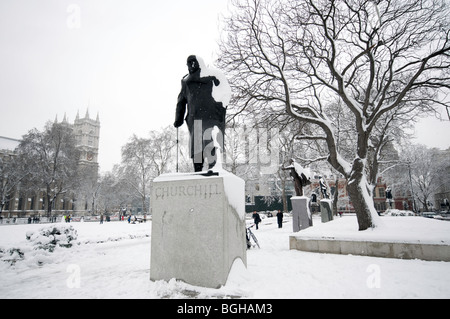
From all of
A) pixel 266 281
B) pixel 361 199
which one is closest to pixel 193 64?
pixel 266 281

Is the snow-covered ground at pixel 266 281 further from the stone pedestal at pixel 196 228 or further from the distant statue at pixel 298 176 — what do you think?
the distant statue at pixel 298 176

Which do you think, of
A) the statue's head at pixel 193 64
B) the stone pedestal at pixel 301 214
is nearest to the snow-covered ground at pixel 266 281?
the statue's head at pixel 193 64

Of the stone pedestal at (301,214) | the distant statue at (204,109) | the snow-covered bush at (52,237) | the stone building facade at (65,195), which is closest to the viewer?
the distant statue at (204,109)

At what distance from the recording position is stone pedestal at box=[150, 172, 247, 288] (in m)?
3.56

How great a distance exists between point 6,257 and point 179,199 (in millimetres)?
5642

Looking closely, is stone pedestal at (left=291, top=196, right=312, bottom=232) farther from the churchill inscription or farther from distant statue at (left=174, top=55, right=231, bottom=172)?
the churchill inscription

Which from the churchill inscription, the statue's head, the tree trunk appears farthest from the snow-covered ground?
the statue's head

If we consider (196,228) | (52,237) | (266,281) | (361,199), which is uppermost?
(361,199)

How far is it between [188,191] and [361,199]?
731cm

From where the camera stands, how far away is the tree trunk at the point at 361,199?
8320 millimetres

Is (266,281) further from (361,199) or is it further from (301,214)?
(301,214)

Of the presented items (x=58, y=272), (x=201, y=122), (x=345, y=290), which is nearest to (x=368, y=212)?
(x=345, y=290)

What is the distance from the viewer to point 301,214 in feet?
43.8

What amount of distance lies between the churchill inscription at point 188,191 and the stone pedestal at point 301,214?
10.8 m
